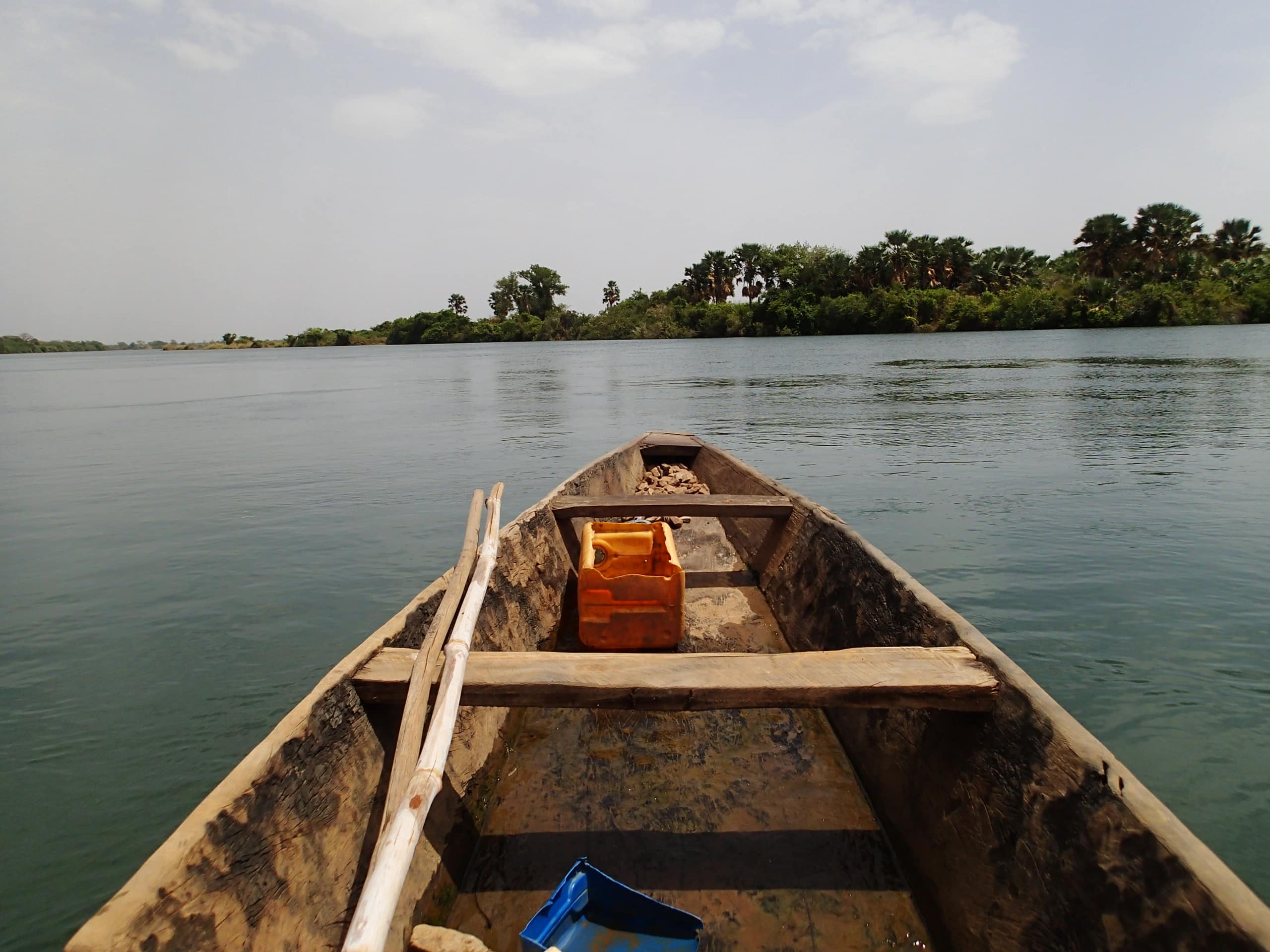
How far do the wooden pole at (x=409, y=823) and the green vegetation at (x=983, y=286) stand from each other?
6602cm

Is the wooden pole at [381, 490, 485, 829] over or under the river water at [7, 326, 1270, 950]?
over

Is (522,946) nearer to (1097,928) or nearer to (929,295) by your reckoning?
(1097,928)

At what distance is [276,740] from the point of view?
6.73ft

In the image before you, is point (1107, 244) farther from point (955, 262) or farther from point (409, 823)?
point (409, 823)

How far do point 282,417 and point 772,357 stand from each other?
3283 cm

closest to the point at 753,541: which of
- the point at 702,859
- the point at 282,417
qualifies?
the point at 702,859

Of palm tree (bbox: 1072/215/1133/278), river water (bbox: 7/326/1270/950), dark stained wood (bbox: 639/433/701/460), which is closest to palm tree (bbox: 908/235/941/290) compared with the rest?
palm tree (bbox: 1072/215/1133/278)

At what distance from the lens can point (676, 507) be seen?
555 centimetres

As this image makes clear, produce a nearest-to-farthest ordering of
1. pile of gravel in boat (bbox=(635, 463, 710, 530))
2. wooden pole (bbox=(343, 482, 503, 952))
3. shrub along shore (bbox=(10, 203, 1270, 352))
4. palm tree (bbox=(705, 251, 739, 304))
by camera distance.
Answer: wooden pole (bbox=(343, 482, 503, 952)) → pile of gravel in boat (bbox=(635, 463, 710, 530)) → shrub along shore (bbox=(10, 203, 1270, 352)) → palm tree (bbox=(705, 251, 739, 304))

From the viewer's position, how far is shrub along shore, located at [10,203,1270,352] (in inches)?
2178

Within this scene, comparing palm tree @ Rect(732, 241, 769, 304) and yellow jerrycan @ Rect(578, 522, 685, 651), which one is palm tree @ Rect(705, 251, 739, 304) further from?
yellow jerrycan @ Rect(578, 522, 685, 651)

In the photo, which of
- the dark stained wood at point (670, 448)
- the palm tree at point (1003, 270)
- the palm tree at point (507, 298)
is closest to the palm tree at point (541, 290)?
the palm tree at point (507, 298)

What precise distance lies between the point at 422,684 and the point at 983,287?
256 feet

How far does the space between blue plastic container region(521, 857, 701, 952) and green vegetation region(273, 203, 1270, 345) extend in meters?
65.8
